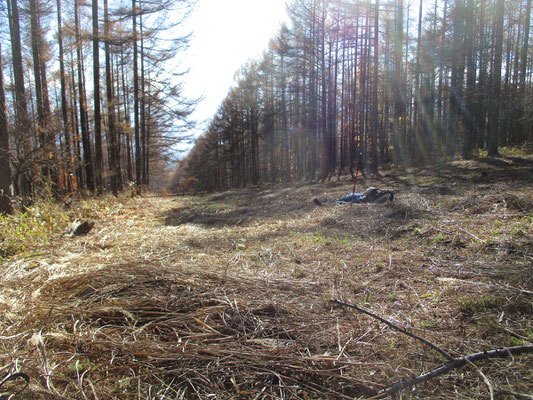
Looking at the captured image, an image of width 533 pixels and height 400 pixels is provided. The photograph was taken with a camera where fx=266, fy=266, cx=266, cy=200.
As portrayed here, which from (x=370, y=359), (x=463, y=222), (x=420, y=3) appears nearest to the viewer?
(x=370, y=359)

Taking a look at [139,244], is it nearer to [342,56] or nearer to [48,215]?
[48,215]

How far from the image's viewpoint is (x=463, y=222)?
3.62 meters

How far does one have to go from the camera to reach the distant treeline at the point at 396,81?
12.6 meters

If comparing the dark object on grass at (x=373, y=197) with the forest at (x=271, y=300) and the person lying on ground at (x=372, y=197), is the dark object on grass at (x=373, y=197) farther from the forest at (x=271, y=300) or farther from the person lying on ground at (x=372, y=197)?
the forest at (x=271, y=300)

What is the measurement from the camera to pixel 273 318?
5.49 feet

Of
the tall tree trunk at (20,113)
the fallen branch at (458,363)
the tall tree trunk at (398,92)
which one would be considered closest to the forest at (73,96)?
the tall tree trunk at (20,113)

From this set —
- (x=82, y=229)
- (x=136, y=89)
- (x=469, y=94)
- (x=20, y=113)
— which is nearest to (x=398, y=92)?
(x=469, y=94)

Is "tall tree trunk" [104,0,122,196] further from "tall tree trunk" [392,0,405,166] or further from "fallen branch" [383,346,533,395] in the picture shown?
"tall tree trunk" [392,0,405,166]

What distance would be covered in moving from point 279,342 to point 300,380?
0.26m

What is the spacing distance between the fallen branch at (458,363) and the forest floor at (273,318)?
29 millimetres

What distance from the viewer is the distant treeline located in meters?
12.6

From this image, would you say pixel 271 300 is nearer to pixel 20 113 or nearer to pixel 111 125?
pixel 20 113

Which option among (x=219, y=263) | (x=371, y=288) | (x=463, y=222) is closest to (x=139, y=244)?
(x=219, y=263)

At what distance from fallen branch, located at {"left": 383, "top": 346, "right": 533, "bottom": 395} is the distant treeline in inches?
451
